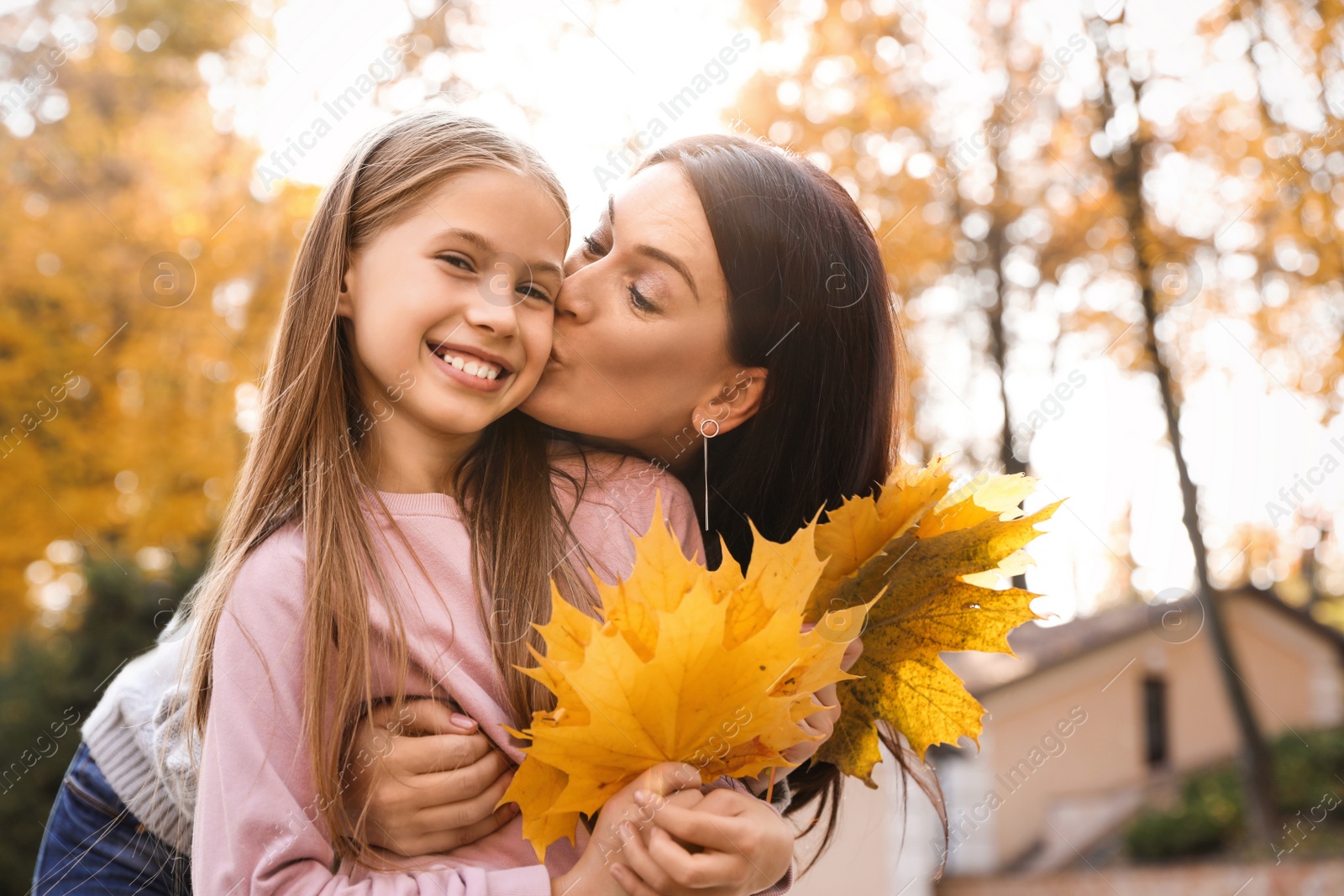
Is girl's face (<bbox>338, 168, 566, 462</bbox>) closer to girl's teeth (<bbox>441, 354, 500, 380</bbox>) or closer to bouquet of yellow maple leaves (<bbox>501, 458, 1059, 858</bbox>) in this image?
girl's teeth (<bbox>441, 354, 500, 380</bbox>)

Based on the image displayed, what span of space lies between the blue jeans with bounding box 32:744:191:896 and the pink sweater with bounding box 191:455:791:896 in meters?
0.97

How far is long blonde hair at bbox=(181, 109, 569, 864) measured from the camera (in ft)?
5.39

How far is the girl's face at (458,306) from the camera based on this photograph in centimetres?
177

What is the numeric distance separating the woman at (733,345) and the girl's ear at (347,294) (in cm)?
37

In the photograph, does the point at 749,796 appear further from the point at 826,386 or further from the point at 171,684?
the point at 171,684

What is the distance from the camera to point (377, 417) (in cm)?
191

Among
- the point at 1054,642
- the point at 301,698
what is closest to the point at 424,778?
the point at 301,698

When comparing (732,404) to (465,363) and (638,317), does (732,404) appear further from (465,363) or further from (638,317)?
(465,363)

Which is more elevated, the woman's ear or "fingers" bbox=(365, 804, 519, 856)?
the woman's ear

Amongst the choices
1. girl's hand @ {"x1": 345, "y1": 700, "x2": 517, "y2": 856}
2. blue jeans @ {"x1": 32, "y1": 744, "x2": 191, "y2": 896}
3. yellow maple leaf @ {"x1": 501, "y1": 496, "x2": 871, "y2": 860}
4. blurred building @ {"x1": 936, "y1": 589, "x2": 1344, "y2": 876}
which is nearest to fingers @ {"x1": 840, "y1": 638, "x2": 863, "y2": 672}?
yellow maple leaf @ {"x1": 501, "y1": 496, "x2": 871, "y2": 860}

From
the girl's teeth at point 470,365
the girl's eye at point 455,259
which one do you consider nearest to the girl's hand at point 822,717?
the girl's teeth at point 470,365

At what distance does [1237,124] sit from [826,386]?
5.46m

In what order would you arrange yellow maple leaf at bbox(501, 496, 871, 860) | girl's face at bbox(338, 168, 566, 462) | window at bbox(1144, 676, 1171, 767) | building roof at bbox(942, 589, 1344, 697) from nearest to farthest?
yellow maple leaf at bbox(501, 496, 871, 860) < girl's face at bbox(338, 168, 566, 462) < building roof at bbox(942, 589, 1344, 697) < window at bbox(1144, 676, 1171, 767)

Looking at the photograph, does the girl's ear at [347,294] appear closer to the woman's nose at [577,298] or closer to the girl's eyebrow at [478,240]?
the girl's eyebrow at [478,240]
